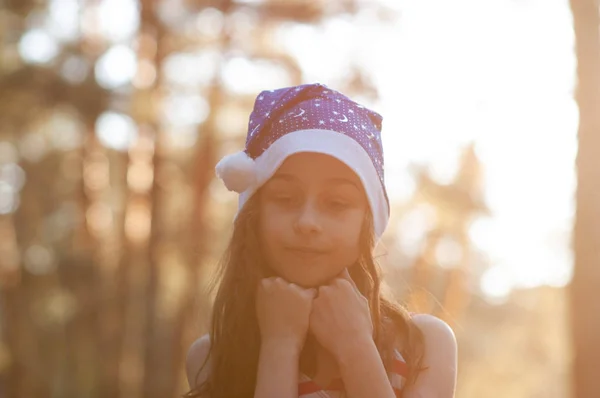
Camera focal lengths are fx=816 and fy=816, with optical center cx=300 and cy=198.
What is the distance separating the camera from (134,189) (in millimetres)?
15242

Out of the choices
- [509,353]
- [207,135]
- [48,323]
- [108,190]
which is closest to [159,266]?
[207,135]

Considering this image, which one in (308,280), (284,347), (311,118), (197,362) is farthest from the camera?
(197,362)

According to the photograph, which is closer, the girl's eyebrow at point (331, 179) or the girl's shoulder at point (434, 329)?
the girl's eyebrow at point (331, 179)

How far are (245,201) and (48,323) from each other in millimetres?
18411

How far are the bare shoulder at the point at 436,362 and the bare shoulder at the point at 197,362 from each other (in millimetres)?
723

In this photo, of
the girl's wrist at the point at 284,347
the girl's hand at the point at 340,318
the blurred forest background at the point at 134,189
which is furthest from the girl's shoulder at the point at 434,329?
the blurred forest background at the point at 134,189

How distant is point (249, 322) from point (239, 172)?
514mm

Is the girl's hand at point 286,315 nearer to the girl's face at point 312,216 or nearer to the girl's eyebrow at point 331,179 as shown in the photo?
the girl's face at point 312,216

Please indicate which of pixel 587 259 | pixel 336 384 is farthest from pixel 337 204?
pixel 587 259

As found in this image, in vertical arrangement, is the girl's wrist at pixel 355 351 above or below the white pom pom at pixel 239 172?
below

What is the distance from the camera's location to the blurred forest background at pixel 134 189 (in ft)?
42.5

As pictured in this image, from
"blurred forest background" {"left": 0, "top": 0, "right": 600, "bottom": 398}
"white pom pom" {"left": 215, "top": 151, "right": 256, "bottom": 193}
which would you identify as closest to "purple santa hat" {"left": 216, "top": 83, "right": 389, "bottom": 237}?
"white pom pom" {"left": 215, "top": 151, "right": 256, "bottom": 193}

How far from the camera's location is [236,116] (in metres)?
13.9

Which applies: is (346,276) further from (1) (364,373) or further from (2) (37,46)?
(2) (37,46)
